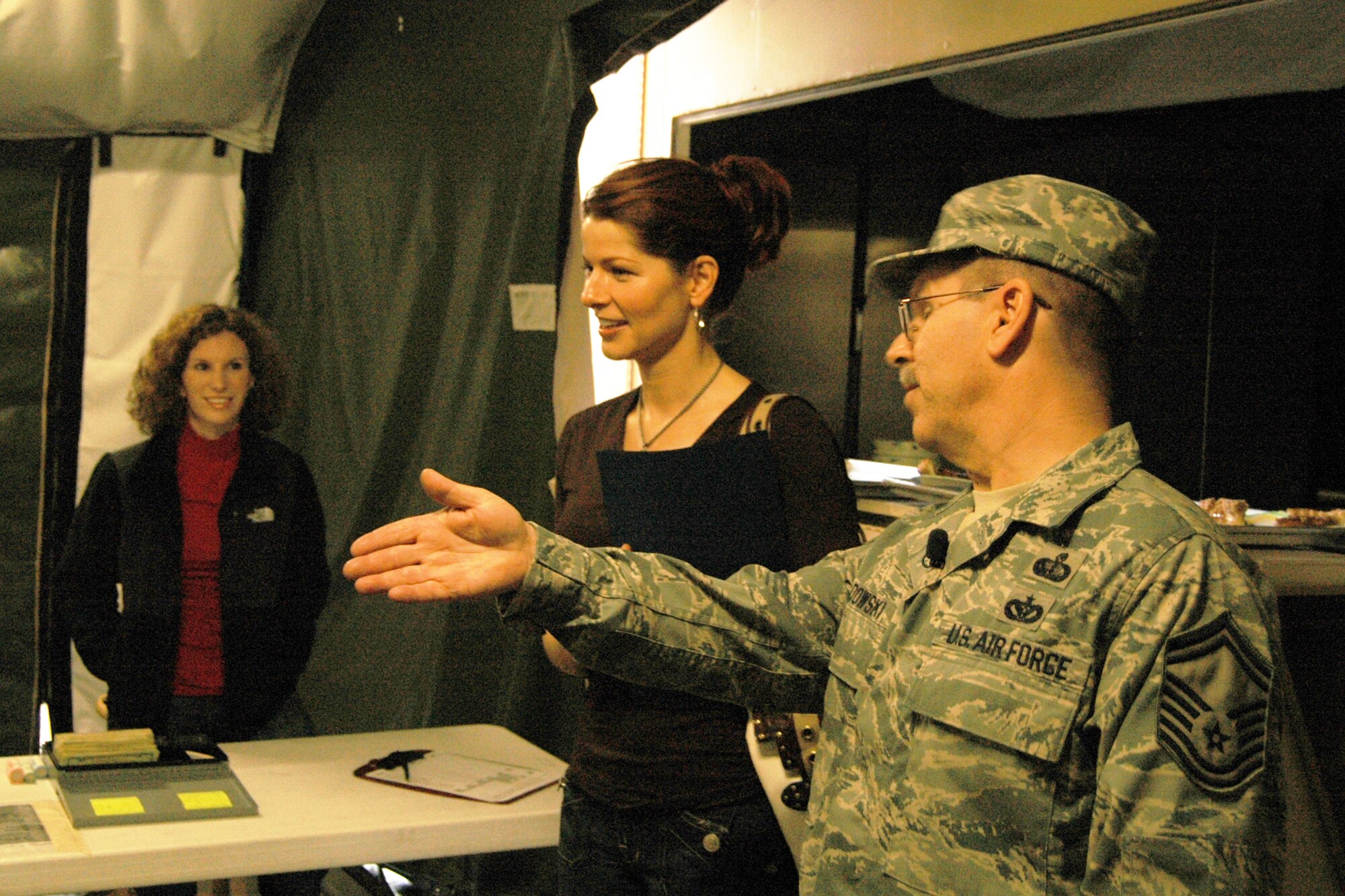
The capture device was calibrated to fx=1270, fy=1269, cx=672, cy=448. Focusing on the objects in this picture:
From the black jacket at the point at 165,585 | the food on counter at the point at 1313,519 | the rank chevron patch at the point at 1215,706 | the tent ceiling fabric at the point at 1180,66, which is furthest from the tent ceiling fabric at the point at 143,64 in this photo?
the rank chevron patch at the point at 1215,706

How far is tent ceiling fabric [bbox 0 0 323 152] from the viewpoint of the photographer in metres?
2.90

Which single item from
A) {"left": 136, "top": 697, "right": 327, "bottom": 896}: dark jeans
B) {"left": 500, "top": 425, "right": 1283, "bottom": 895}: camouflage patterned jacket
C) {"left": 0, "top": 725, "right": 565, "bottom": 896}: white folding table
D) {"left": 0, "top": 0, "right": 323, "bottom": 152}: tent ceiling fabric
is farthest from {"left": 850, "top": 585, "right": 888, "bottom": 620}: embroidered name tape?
{"left": 0, "top": 0, "right": 323, "bottom": 152}: tent ceiling fabric

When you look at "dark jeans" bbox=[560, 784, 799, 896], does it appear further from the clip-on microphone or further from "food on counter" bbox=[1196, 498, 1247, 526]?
"food on counter" bbox=[1196, 498, 1247, 526]

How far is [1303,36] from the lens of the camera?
2188 millimetres

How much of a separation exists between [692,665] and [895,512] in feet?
5.66

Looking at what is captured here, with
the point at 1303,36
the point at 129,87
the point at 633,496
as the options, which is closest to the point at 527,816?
the point at 633,496

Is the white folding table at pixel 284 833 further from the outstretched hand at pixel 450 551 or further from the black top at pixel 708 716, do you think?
the outstretched hand at pixel 450 551

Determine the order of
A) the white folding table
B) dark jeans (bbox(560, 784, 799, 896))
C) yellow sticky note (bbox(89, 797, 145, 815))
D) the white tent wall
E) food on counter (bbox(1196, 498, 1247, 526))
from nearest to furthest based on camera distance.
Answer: dark jeans (bbox(560, 784, 799, 896)) → the white folding table → yellow sticky note (bbox(89, 797, 145, 815)) → food on counter (bbox(1196, 498, 1247, 526)) → the white tent wall

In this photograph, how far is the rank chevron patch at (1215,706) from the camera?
3.09ft

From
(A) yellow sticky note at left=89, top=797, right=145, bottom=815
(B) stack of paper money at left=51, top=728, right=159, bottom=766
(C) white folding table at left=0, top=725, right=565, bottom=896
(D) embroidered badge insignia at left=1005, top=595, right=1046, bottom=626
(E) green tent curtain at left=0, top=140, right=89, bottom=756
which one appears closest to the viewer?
(D) embroidered badge insignia at left=1005, top=595, right=1046, bottom=626

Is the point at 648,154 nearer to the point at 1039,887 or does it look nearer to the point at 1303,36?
the point at 1303,36

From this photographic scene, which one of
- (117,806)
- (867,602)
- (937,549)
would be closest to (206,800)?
(117,806)

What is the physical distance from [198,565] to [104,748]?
668 millimetres

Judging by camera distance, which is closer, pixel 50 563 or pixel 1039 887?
pixel 1039 887
